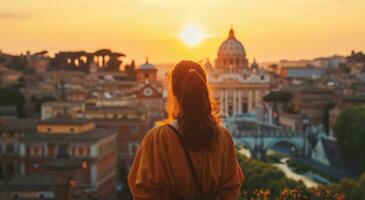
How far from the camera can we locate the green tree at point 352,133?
28.6 m

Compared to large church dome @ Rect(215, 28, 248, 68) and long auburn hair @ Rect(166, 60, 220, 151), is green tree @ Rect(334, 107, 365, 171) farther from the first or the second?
large church dome @ Rect(215, 28, 248, 68)

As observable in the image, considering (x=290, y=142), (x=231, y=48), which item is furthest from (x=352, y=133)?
(x=231, y=48)

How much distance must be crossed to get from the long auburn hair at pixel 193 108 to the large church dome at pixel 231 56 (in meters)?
81.3

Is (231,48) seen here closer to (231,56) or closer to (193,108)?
(231,56)

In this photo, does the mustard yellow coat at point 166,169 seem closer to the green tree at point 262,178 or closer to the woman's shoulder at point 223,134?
the woman's shoulder at point 223,134

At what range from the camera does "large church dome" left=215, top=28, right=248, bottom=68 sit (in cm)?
8488

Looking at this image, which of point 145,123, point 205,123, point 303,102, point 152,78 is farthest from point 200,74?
point 152,78

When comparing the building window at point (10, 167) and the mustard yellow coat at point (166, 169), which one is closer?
the mustard yellow coat at point (166, 169)

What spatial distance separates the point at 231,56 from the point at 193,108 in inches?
3254

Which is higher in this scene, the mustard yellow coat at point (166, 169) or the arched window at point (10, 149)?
the mustard yellow coat at point (166, 169)

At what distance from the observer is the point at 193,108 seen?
298 centimetres

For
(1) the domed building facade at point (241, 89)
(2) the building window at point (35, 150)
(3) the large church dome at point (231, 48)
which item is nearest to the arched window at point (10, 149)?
(2) the building window at point (35, 150)

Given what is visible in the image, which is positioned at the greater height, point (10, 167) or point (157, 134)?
point (157, 134)

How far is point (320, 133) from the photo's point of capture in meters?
39.2
